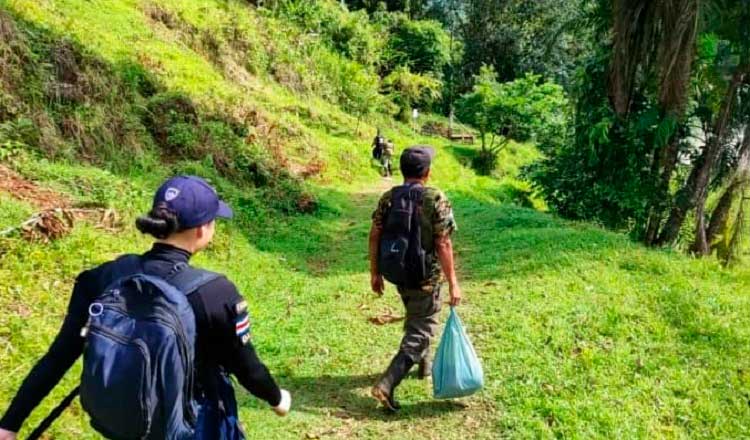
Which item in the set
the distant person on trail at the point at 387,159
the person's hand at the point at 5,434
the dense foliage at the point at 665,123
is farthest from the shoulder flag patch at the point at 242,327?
the distant person on trail at the point at 387,159

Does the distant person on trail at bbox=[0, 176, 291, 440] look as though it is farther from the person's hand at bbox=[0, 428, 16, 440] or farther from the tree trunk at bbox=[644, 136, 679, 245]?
the tree trunk at bbox=[644, 136, 679, 245]

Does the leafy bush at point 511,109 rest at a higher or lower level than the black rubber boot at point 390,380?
higher

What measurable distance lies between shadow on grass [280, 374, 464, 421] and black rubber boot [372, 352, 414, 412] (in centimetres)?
19

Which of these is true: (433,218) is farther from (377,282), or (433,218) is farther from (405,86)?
(405,86)

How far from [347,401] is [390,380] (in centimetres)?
52

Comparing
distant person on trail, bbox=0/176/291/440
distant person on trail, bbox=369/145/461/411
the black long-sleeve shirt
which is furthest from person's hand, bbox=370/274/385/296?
the black long-sleeve shirt

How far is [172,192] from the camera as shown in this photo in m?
1.94

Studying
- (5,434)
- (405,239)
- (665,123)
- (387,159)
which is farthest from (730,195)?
(5,434)

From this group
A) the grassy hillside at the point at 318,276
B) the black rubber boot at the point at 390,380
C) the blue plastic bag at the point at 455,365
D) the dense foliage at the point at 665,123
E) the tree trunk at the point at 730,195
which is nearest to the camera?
the blue plastic bag at the point at 455,365

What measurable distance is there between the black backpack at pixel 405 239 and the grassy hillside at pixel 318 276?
978mm

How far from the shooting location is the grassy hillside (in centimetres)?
405

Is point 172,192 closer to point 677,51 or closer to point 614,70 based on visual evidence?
point 677,51

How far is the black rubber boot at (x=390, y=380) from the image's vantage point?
3.83 meters

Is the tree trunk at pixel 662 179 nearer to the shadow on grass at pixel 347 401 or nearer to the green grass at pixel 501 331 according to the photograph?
the green grass at pixel 501 331
